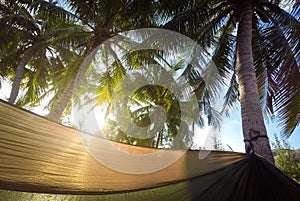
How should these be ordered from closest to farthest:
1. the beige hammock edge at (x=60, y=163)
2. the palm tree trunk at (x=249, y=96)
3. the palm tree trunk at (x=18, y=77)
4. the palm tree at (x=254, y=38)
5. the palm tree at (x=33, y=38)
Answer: the beige hammock edge at (x=60, y=163) → the palm tree trunk at (x=249, y=96) → the palm tree at (x=254, y=38) → the palm tree at (x=33, y=38) → the palm tree trunk at (x=18, y=77)

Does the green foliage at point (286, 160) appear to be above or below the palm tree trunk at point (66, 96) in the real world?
below

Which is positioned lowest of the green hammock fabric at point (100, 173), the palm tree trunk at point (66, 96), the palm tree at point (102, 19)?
the green hammock fabric at point (100, 173)

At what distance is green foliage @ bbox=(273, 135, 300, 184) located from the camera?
6117 millimetres

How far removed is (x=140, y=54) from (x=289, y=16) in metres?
2.89

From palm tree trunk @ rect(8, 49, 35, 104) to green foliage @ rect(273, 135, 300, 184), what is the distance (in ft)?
21.4

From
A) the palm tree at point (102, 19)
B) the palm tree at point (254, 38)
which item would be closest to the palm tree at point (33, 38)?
the palm tree at point (102, 19)

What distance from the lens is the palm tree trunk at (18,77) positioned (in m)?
6.04

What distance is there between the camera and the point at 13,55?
22.4 ft

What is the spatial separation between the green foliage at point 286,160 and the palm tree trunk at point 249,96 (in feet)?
12.2

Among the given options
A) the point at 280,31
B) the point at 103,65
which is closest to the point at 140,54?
the point at 103,65

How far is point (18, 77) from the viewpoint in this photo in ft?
20.5

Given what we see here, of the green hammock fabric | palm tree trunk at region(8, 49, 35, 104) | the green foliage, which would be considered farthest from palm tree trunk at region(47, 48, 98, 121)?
the green foliage

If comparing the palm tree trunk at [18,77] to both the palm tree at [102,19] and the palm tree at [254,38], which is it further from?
the palm tree at [254,38]

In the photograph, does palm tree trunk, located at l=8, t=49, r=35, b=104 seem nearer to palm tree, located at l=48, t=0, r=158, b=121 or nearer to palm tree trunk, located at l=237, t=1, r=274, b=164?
palm tree, located at l=48, t=0, r=158, b=121
